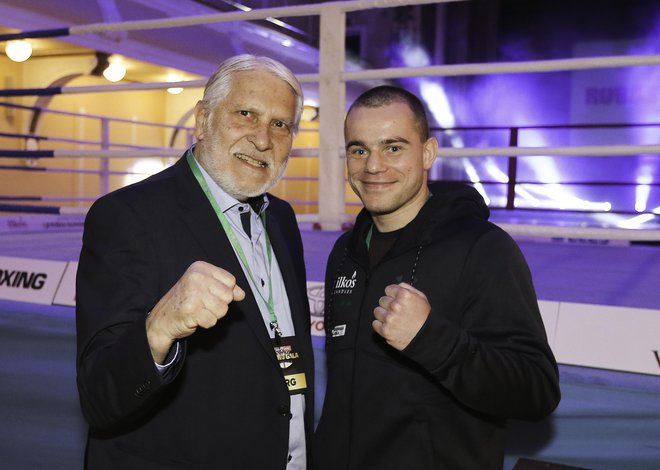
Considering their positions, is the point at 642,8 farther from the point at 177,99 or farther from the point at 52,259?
the point at 52,259

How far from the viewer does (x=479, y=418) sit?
5.10 feet

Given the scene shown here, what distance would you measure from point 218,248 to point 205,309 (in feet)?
1.41

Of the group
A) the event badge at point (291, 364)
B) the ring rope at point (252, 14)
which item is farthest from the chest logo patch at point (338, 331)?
the ring rope at point (252, 14)

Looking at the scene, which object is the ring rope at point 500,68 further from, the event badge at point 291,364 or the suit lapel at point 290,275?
the event badge at point 291,364

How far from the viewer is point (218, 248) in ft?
4.97

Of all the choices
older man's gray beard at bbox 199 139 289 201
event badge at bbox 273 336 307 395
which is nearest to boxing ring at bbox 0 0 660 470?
event badge at bbox 273 336 307 395

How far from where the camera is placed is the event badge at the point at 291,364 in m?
1.58

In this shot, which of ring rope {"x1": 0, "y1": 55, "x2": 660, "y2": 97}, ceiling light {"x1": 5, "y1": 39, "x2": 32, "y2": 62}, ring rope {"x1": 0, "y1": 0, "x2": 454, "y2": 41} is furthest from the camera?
ceiling light {"x1": 5, "y1": 39, "x2": 32, "y2": 62}

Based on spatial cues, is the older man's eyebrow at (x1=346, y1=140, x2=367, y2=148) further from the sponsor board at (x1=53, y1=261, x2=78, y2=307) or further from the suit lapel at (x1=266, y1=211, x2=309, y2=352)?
the sponsor board at (x1=53, y1=261, x2=78, y2=307)

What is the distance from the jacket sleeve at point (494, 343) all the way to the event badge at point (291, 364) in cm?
36

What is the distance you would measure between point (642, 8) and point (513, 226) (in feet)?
43.7

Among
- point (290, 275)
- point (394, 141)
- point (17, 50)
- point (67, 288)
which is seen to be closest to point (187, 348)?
point (290, 275)

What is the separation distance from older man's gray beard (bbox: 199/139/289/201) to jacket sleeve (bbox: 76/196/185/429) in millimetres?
255

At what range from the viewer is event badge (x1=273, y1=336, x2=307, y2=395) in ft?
5.19
